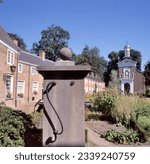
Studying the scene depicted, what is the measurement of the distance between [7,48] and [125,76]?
52.0 ft

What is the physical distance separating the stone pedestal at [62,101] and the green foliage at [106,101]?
22.9ft

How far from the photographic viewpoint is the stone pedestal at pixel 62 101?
301 centimetres

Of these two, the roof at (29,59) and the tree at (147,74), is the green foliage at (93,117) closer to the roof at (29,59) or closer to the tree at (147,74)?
the roof at (29,59)

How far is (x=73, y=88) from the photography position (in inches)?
119

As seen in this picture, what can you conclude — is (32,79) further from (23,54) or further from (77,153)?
(77,153)

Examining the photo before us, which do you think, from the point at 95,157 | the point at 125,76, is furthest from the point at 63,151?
the point at 125,76

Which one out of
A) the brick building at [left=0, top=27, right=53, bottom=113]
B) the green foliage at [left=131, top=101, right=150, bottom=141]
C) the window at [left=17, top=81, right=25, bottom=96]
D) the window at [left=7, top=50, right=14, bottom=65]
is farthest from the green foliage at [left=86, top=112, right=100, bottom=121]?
the window at [left=17, top=81, right=25, bottom=96]

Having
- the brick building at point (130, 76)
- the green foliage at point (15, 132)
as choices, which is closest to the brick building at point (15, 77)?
the green foliage at point (15, 132)

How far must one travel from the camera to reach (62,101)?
9.91 ft

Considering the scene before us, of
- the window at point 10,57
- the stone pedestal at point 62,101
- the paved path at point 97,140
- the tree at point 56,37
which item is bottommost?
the paved path at point 97,140

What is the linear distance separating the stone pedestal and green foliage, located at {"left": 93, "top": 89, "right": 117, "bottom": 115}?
6.97 m

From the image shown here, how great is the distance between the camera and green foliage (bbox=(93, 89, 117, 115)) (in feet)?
33.3

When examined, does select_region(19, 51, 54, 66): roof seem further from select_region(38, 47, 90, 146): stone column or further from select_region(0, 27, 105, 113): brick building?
select_region(38, 47, 90, 146): stone column

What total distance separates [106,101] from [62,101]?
755cm
